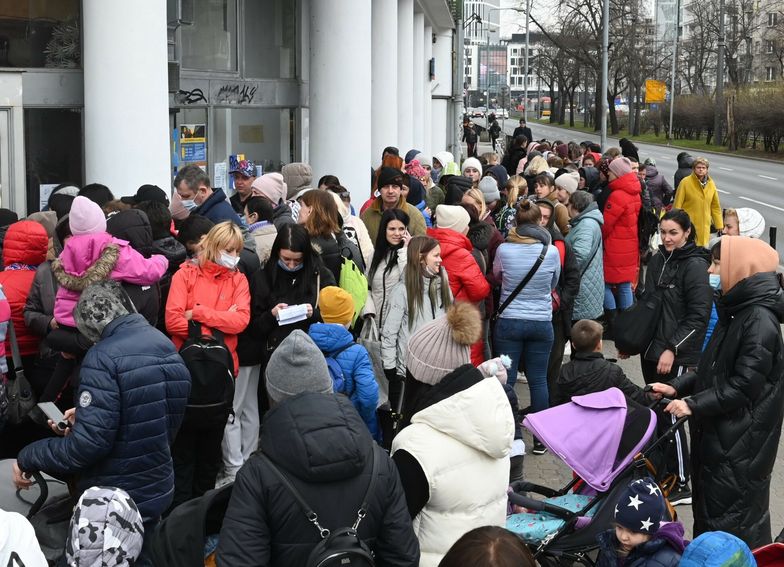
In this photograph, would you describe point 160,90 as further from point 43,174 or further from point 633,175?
point 633,175

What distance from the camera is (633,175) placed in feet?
42.6

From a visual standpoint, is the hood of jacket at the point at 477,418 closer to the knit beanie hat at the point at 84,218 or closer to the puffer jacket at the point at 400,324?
the knit beanie hat at the point at 84,218

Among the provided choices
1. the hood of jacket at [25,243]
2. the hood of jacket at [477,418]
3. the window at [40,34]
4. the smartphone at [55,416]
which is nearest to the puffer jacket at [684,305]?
the hood of jacket at [477,418]

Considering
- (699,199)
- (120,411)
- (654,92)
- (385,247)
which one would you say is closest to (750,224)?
(385,247)

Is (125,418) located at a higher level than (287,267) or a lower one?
lower

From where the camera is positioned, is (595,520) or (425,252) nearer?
(595,520)

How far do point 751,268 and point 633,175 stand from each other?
738 centimetres

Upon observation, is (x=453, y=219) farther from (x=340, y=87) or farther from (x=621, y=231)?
(x=340, y=87)

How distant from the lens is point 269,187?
9.03 meters

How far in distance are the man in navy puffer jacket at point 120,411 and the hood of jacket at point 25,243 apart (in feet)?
5.95

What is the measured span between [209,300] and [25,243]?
112 centimetres

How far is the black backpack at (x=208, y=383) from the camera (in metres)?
6.17

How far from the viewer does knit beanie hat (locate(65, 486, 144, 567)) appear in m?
4.09

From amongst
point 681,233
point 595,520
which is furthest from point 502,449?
point 681,233
